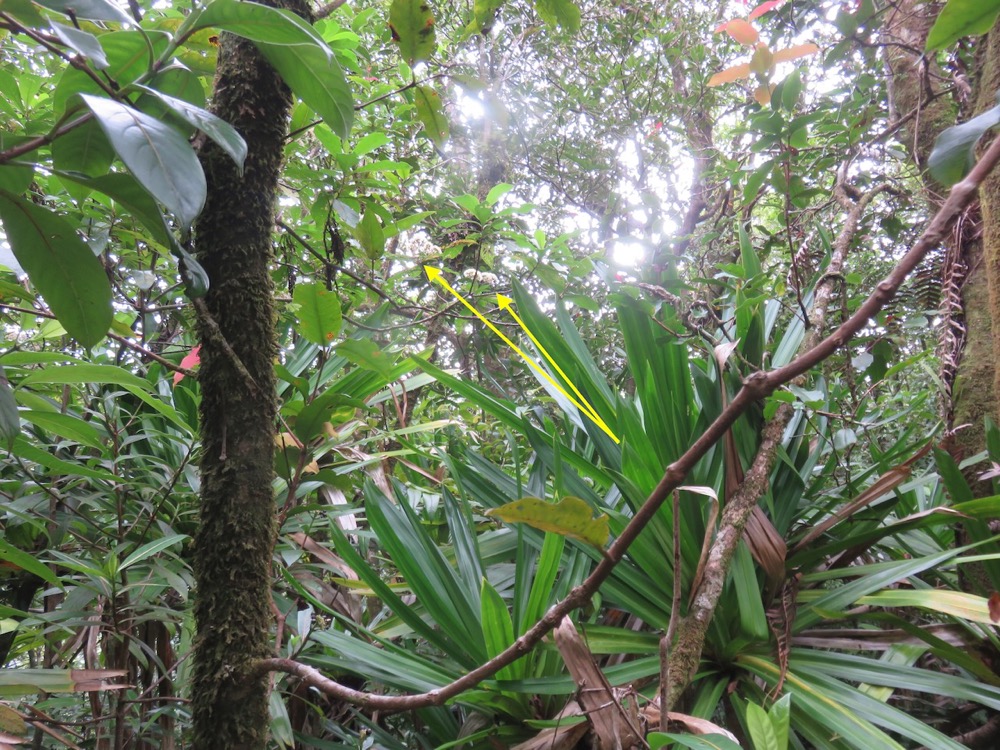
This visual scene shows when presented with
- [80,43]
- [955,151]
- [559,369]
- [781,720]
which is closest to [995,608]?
[781,720]

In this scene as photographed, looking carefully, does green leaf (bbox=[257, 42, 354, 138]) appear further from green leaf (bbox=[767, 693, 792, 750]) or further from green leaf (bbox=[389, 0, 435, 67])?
green leaf (bbox=[767, 693, 792, 750])

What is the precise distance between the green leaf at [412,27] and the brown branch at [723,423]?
0.86 metres

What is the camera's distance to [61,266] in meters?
0.56

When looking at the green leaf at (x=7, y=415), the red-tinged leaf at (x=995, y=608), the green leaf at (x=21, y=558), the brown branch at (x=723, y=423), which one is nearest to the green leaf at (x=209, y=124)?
the green leaf at (x=7, y=415)

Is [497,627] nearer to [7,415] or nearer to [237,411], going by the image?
[237,411]

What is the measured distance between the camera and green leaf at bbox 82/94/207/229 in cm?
41

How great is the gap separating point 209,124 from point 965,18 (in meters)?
0.70

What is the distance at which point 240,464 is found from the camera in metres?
0.71

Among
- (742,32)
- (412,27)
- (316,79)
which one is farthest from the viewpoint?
(742,32)

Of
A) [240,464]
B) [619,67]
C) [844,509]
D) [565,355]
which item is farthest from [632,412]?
[619,67]

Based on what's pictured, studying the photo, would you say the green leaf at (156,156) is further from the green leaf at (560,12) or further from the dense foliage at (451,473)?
the green leaf at (560,12)

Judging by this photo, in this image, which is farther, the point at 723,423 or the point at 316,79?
the point at 316,79

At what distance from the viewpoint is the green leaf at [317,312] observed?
0.89 m

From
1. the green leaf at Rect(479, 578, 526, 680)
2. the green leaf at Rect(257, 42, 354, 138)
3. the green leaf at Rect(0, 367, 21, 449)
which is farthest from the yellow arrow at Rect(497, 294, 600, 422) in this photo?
the green leaf at Rect(0, 367, 21, 449)
